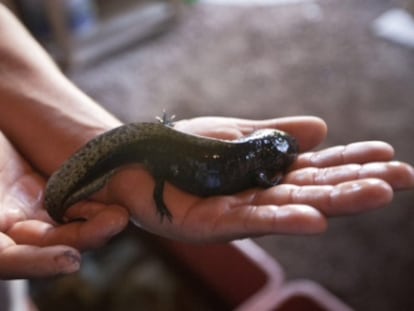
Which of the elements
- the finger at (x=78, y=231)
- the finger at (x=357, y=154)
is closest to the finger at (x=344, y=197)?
the finger at (x=357, y=154)

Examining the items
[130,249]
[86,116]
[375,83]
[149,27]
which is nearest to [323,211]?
[86,116]

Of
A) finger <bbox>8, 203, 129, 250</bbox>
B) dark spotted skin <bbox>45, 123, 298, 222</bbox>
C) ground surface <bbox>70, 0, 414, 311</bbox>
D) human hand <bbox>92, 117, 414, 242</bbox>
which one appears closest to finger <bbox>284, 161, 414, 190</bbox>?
human hand <bbox>92, 117, 414, 242</bbox>

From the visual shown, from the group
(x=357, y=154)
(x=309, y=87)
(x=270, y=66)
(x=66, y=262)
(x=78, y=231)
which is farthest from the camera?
(x=270, y=66)

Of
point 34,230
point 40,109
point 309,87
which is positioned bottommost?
point 309,87

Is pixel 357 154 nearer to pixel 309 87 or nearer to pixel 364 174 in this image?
pixel 364 174

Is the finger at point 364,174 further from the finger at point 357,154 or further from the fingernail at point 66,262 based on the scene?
the fingernail at point 66,262

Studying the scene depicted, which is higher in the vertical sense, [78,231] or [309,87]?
[78,231]

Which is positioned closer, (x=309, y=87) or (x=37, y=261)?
(x=37, y=261)

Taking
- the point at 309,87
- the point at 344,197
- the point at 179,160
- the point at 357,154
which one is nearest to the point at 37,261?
the point at 179,160
